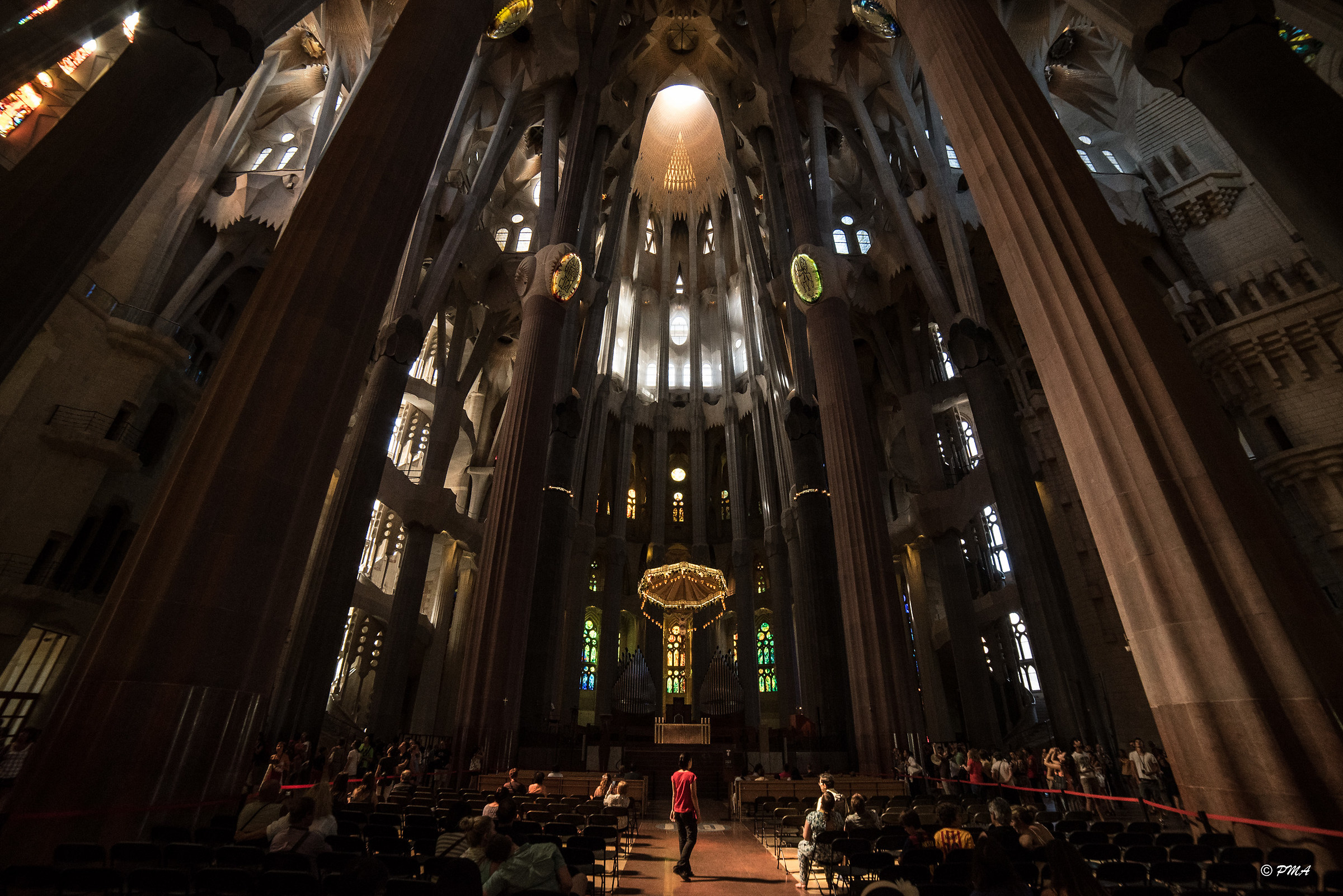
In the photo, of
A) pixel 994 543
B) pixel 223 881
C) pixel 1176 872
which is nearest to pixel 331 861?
pixel 223 881

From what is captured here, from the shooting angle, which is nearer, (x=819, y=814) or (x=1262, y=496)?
(x=1262, y=496)

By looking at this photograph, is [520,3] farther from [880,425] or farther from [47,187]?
[880,425]

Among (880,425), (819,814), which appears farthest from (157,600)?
(880,425)

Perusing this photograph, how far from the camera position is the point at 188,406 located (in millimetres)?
17047

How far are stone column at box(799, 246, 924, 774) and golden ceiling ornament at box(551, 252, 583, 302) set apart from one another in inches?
255

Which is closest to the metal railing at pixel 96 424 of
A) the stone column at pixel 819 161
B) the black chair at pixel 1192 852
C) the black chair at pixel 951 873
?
the black chair at pixel 951 873

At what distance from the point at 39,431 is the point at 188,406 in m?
3.91

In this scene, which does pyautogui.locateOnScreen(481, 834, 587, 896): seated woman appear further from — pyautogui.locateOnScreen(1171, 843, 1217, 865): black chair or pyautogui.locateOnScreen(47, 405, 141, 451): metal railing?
pyautogui.locateOnScreen(47, 405, 141, 451): metal railing

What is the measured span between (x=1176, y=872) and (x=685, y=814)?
149 inches

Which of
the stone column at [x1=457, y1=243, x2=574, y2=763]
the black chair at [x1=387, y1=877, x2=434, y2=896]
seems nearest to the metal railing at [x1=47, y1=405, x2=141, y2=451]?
the stone column at [x1=457, y1=243, x2=574, y2=763]

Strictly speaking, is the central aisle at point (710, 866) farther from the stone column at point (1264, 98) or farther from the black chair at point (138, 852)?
the stone column at point (1264, 98)

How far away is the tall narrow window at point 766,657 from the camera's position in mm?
27125

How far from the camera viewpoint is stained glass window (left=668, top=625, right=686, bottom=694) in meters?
27.9

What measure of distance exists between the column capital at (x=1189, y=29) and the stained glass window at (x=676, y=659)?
25752mm
